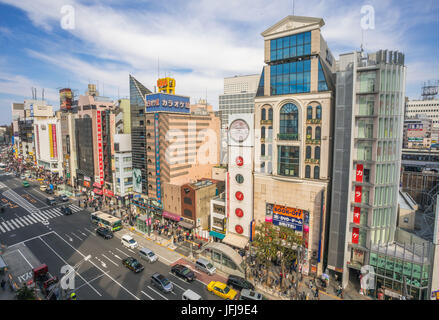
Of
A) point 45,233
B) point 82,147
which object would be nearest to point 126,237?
point 45,233

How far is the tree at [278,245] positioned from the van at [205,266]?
761 cm

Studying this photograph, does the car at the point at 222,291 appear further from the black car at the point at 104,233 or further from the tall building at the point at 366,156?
the black car at the point at 104,233

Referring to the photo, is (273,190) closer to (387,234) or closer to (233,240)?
(233,240)

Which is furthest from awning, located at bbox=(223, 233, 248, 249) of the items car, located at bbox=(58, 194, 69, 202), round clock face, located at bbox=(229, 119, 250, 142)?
car, located at bbox=(58, 194, 69, 202)

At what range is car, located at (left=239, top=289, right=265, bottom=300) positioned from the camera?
30747 mm

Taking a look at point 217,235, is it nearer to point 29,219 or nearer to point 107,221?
point 107,221

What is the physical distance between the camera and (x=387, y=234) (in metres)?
33.7

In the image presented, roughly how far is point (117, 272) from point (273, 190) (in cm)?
2837

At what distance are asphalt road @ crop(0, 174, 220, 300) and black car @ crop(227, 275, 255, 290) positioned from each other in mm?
3758

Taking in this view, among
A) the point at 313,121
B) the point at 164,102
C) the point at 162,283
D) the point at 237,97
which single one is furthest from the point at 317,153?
the point at 237,97

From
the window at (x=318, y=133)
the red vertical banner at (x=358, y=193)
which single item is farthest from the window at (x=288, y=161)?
the red vertical banner at (x=358, y=193)

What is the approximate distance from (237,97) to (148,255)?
125 m

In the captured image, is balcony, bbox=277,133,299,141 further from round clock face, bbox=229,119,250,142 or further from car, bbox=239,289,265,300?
car, bbox=239,289,265,300

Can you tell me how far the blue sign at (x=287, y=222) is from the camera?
38281 millimetres
